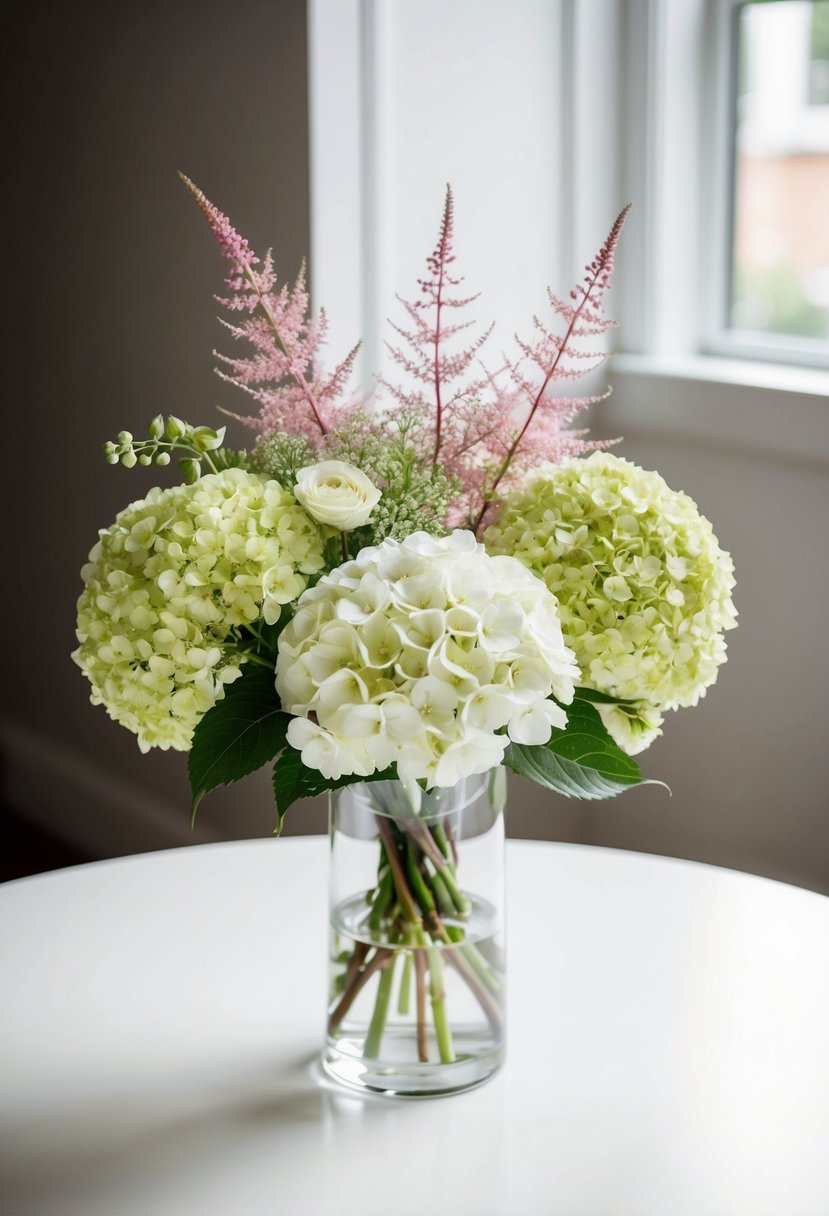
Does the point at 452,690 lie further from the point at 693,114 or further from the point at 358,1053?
the point at 693,114

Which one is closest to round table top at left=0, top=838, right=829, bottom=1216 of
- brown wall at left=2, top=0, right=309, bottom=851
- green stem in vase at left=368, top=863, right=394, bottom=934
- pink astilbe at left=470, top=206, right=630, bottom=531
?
green stem in vase at left=368, top=863, right=394, bottom=934

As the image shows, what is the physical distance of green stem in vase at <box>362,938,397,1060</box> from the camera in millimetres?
984

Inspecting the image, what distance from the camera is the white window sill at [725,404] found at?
1916mm

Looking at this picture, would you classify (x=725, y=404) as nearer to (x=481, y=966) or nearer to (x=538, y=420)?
(x=538, y=420)

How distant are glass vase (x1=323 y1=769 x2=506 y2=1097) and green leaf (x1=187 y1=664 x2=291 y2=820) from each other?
0.29 ft

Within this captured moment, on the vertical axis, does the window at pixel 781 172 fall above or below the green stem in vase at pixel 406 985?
above

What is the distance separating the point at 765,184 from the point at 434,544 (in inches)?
61.1

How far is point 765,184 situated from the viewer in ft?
7.23

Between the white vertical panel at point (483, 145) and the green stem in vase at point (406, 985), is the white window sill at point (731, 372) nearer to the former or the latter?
the white vertical panel at point (483, 145)

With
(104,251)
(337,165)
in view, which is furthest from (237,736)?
(104,251)

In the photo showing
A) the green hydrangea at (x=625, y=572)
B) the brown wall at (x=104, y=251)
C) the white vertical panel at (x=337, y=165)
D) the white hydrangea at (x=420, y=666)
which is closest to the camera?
the white hydrangea at (x=420, y=666)

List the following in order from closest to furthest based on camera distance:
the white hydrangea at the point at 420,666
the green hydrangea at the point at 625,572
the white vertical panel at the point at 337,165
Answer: the white hydrangea at the point at 420,666 → the green hydrangea at the point at 625,572 → the white vertical panel at the point at 337,165

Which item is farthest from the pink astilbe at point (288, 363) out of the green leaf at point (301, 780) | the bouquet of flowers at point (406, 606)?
the green leaf at point (301, 780)

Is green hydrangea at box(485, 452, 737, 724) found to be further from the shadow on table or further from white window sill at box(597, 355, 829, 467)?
white window sill at box(597, 355, 829, 467)
